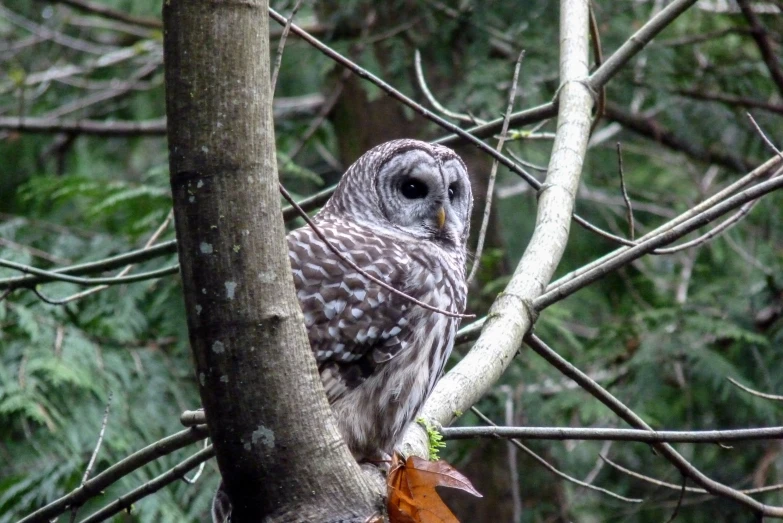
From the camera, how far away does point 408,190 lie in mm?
3693

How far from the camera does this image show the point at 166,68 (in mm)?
1729

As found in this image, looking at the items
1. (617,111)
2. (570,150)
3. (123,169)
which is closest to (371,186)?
(570,150)

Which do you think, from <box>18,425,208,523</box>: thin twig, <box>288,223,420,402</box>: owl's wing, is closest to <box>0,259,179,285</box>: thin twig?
<box>288,223,420,402</box>: owl's wing

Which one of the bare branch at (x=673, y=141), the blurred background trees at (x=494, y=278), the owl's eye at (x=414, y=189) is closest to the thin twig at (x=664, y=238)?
the owl's eye at (x=414, y=189)

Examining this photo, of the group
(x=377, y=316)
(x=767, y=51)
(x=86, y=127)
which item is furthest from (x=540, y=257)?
(x=86, y=127)

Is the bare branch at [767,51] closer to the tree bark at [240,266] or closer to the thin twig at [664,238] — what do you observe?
the thin twig at [664,238]

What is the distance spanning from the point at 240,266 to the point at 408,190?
1.97m

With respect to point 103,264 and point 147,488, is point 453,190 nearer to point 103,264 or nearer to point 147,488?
point 103,264

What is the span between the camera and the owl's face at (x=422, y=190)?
11.9 ft

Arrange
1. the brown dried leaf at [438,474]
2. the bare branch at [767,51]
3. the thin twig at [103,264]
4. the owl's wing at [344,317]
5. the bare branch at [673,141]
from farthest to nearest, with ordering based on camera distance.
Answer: the bare branch at [673,141], the bare branch at [767,51], the thin twig at [103,264], the owl's wing at [344,317], the brown dried leaf at [438,474]

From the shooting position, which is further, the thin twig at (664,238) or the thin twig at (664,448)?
the thin twig at (664,448)

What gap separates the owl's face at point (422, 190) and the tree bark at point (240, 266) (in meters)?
1.76

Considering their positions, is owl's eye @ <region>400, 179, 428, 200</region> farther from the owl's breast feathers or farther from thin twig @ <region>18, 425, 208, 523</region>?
thin twig @ <region>18, 425, 208, 523</region>

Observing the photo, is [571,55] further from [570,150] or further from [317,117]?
[317,117]
